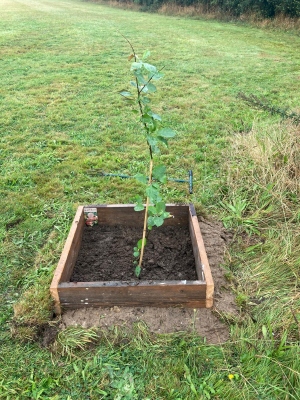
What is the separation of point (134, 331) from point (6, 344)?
28.6 inches

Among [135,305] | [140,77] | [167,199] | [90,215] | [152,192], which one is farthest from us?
[167,199]

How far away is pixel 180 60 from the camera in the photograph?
8.80 meters

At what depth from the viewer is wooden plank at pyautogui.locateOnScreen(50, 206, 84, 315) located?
212cm

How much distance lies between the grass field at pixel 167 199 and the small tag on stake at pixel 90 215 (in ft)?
0.91

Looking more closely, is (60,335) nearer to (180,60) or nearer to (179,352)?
(179,352)

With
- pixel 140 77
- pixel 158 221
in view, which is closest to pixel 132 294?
pixel 158 221

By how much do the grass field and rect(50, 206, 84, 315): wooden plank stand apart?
0.17m

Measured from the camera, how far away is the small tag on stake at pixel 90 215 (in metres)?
2.76

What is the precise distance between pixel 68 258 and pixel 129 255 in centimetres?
44

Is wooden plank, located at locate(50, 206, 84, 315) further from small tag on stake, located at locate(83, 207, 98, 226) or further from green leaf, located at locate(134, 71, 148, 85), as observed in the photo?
green leaf, located at locate(134, 71, 148, 85)

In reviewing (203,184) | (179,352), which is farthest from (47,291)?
(203,184)

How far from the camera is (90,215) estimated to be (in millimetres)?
2771

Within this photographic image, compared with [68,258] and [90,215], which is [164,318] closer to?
[68,258]

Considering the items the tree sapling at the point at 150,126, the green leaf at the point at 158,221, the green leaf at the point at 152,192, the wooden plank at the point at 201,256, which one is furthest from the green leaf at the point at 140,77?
the wooden plank at the point at 201,256
